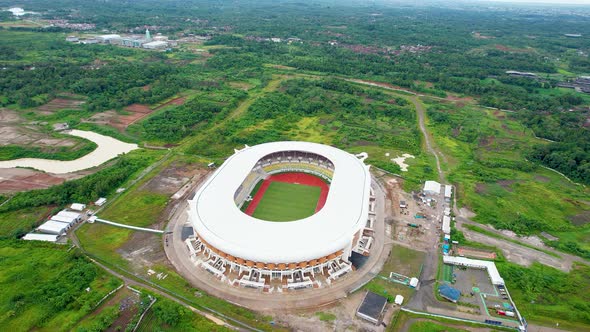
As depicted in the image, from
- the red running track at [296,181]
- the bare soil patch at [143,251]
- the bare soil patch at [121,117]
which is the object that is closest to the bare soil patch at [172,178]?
the bare soil patch at [143,251]

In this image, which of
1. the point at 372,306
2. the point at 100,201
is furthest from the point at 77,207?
the point at 372,306

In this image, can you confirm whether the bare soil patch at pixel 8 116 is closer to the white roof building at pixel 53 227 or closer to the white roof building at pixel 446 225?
the white roof building at pixel 53 227

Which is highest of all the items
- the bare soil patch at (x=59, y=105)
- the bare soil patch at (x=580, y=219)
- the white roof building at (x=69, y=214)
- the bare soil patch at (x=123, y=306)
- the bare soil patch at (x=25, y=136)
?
the bare soil patch at (x=59, y=105)

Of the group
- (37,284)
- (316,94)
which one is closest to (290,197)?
(37,284)

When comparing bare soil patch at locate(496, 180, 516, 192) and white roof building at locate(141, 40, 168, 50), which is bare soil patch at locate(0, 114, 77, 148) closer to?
white roof building at locate(141, 40, 168, 50)

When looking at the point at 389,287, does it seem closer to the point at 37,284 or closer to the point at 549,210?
the point at 549,210

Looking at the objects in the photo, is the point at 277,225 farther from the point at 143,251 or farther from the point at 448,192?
the point at 448,192

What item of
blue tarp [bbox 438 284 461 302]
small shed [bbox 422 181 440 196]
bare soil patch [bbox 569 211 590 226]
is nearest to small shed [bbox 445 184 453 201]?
small shed [bbox 422 181 440 196]
